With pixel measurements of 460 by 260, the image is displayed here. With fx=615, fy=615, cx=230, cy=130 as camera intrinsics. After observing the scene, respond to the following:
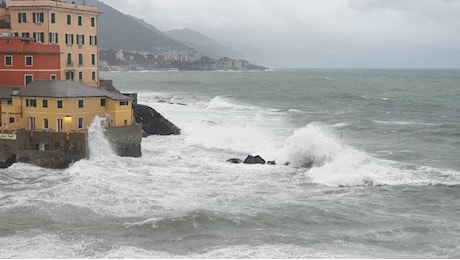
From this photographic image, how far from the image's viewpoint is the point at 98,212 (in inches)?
1009

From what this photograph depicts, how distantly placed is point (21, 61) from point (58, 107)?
23.4 ft

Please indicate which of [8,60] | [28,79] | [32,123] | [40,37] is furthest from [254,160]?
[40,37]

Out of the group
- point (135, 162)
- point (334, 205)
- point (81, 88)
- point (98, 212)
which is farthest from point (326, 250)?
point (81, 88)

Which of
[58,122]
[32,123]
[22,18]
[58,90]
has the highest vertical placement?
Result: [22,18]

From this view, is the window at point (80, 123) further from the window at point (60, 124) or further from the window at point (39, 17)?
the window at point (39, 17)

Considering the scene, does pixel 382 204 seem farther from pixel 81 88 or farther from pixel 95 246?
pixel 81 88

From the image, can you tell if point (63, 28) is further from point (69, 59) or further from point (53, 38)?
point (69, 59)

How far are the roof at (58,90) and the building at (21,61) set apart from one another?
3.26 m

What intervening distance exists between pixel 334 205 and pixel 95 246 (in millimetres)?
11022

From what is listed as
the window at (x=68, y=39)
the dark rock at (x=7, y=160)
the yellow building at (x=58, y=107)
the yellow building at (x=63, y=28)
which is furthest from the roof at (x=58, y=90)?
the window at (x=68, y=39)

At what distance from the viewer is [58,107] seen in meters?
36.4

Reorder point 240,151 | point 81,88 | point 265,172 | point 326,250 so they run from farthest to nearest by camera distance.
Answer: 1. point 240,151
2. point 81,88
3. point 265,172
4. point 326,250

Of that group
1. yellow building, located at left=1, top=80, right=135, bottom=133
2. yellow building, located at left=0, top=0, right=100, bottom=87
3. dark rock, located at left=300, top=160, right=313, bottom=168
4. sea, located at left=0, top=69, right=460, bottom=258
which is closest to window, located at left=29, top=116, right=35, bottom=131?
yellow building, located at left=1, top=80, right=135, bottom=133

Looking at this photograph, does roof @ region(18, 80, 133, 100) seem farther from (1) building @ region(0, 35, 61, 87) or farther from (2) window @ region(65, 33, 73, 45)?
(2) window @ region(65, 33, 73, 45)
